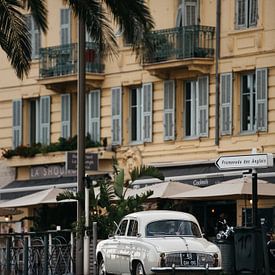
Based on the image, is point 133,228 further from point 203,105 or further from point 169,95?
point 169,95

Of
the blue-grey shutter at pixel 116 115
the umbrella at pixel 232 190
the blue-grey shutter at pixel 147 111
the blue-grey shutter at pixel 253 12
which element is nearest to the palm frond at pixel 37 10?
the umbrella at pixel 232 190

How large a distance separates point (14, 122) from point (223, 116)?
12.4m

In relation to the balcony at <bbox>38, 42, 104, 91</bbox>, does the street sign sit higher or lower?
lower

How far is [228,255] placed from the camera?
3588 cm

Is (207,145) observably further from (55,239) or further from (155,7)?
(55,239)

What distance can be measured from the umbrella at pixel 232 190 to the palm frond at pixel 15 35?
9.57m

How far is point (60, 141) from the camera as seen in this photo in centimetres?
5766

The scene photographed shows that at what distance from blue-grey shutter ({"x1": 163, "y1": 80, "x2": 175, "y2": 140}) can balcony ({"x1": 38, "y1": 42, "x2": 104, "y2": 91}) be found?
3.17m

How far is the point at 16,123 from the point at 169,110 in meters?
9.33

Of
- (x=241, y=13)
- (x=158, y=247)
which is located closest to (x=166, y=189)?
(x=241, y=13)

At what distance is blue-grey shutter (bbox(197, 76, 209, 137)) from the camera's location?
52.5 metres

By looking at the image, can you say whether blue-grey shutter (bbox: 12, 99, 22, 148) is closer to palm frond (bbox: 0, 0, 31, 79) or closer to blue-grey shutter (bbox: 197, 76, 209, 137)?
blue-grey shutter (bbox: 197, 76, 209, 137)

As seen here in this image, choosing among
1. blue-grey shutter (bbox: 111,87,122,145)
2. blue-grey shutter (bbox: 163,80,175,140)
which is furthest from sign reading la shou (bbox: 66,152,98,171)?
blue-grey shutter (bbox: 111,87,122,145)

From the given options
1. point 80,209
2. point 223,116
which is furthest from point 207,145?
point 80,209
